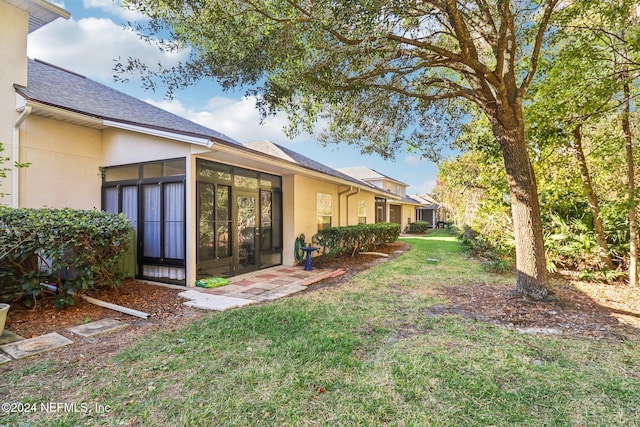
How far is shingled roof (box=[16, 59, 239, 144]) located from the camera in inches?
254

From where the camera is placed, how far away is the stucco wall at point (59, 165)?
6.29m

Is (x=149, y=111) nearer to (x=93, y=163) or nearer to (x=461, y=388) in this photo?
(x=93, y=163)

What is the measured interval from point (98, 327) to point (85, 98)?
6.46 m

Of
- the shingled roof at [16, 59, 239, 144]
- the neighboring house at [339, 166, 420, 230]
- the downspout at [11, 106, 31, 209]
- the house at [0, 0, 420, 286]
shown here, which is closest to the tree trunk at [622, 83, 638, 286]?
the house at [0, 0, 420, 286]

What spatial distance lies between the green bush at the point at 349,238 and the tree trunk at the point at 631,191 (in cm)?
699

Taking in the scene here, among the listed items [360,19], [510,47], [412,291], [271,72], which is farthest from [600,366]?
[271,72]

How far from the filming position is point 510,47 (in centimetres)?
535

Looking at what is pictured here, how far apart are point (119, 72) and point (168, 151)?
1.81 meters

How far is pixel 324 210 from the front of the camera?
452 inches

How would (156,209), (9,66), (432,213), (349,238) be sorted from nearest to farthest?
1. (9,66)
2. (156,209)
3. (349,238)
4. (432,213)

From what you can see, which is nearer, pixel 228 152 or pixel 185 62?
pixel 185 62

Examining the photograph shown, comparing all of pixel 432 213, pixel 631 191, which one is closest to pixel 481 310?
pixel 631 191

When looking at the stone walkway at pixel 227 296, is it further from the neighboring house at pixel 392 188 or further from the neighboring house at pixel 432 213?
the neighboring house at pixel 432 213

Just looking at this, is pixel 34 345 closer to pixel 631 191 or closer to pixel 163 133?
pixel 163 133
